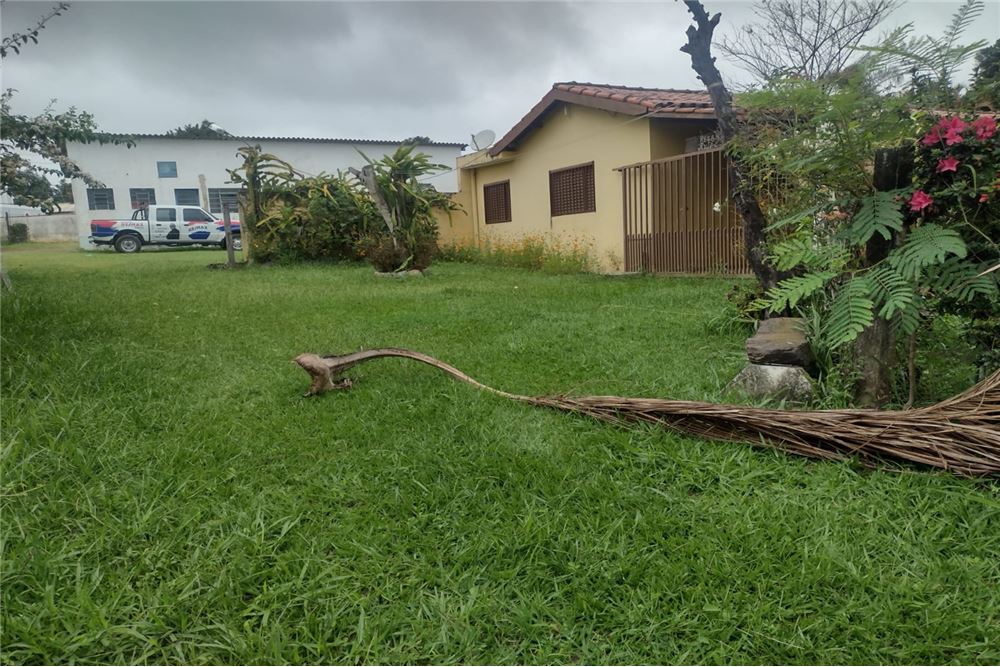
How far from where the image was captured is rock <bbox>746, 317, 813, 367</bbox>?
2877mm

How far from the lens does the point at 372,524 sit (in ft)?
6.31

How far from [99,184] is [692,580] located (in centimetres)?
787

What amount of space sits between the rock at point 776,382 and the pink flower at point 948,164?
3.47 feet

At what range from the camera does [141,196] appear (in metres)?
26.4

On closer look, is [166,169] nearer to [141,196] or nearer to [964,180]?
[141,196]

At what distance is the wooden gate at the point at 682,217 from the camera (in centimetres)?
848

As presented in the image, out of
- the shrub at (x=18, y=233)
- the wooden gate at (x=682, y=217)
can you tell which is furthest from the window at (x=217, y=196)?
the wooden gate at (x=682, y=217)

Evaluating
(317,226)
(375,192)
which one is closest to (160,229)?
(317,226)

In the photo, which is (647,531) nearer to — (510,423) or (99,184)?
(510,423)

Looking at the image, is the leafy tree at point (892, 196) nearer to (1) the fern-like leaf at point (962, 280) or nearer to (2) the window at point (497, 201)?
(1) the fern-like leaf at point (962, 280)

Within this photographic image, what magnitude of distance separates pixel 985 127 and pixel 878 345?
890 mm

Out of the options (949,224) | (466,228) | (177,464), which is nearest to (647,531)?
(949,224)

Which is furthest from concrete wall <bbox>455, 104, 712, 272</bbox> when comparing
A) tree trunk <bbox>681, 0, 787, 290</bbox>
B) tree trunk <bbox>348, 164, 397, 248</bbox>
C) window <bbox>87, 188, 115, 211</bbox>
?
window <bbox>87, 188, 115, 211</bbox>

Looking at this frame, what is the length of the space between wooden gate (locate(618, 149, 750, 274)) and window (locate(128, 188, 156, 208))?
24451 millimetres
